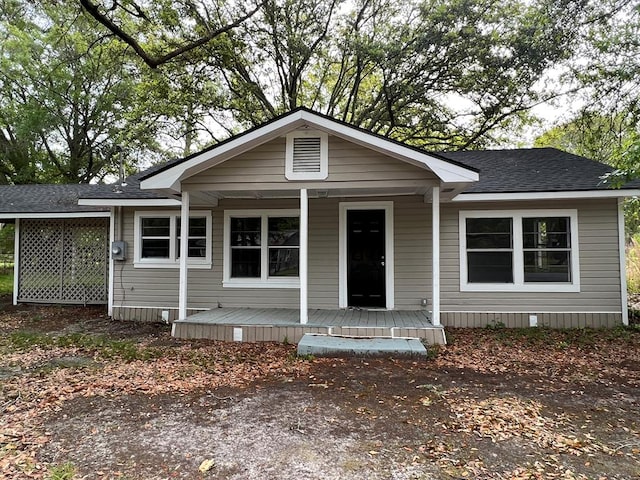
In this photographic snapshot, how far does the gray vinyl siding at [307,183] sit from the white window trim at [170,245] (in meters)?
1.76

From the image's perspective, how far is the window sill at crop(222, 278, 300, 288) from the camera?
7734 millimetres

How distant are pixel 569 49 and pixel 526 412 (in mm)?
12550

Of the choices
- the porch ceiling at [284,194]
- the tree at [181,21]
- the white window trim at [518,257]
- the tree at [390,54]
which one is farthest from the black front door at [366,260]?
the tree at [181,21]

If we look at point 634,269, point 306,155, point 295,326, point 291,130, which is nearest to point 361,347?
point 295,326

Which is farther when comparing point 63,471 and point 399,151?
Result: point 399,151

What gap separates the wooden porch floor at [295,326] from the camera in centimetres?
588

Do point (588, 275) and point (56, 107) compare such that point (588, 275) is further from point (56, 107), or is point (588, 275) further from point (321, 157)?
point (56, 107)

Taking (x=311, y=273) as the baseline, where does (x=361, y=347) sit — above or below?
below

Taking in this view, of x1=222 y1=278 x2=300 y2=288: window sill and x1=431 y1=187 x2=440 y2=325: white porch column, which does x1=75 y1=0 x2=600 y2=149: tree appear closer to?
x1=222 y1=278 x2=300 y2=288: window sill

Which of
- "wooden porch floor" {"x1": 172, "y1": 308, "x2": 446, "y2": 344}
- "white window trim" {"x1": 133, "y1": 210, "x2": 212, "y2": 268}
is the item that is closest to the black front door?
"wooden porch floor" {"x1": 172, "y1": 308, "x2": 446, "y2": 344}

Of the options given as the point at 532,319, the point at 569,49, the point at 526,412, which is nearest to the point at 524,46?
the point at 569,49

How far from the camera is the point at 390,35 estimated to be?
13375 mm

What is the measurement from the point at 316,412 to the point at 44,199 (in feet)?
35.2

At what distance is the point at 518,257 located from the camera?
721 centimetres
